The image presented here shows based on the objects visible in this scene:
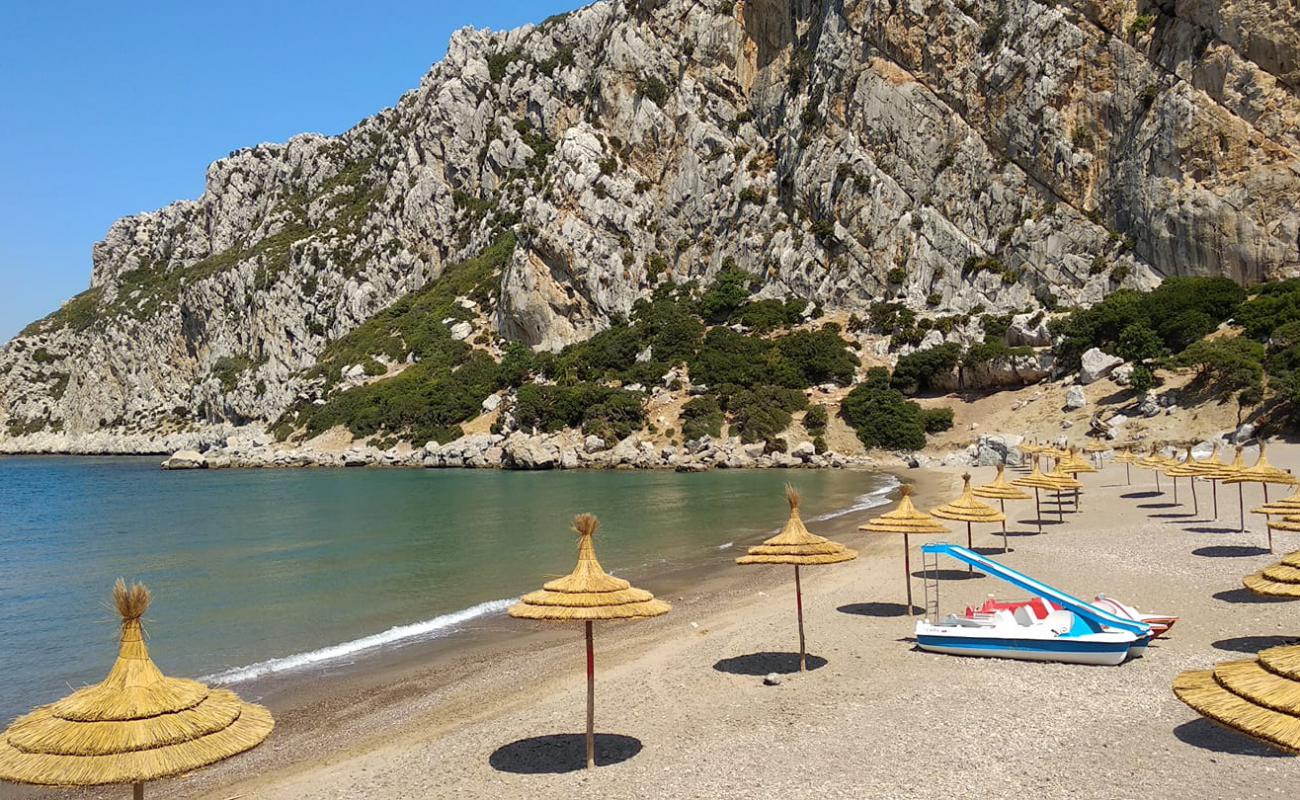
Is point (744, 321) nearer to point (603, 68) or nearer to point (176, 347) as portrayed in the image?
point (603, 68)

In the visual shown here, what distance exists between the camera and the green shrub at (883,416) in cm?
5928

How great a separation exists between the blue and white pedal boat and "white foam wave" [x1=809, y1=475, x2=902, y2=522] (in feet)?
61.2

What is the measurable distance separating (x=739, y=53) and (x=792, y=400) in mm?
45451

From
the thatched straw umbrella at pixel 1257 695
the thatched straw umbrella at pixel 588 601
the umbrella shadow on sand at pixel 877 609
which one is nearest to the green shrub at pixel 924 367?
the umbrella shadow on sand at pixel 877 609

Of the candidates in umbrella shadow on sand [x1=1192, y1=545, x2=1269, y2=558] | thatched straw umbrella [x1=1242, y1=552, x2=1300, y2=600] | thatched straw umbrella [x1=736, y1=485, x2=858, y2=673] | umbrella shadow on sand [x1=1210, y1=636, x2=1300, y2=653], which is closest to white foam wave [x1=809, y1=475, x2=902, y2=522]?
umbrella shadow on sand [x1=1192, y1=545, x2=1269, y2=558]

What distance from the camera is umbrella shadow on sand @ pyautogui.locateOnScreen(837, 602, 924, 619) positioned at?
16.9 m

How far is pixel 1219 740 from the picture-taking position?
355 inches

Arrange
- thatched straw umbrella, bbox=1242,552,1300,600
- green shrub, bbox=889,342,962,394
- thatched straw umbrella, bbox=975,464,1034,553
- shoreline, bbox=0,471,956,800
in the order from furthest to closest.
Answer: green shrub, bbox=889,342,962,394, thatched straw umbrella, bbox=975,464,1034,553, shoreline, bbox=0,471,956,800, thatched straw umbrella, bbox=1242,552,1300,600

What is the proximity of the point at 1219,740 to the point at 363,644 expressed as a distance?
14.1m

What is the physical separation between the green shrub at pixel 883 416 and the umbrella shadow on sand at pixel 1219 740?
167ft

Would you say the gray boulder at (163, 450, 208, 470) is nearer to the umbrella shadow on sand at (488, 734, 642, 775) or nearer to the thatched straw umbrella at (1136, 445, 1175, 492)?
the thatched straw umbrella at (1136, 445, 1175, 492)

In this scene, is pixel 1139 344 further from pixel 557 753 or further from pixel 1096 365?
pixel 557 753

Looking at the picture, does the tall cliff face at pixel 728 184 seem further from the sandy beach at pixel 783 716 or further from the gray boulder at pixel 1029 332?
the sandy beach at pixel 783 716

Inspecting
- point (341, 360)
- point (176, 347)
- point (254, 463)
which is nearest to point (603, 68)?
point (341, 360)
